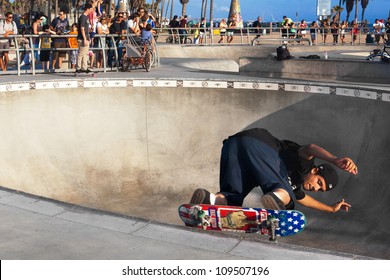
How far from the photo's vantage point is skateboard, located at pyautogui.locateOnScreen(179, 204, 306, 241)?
31.1 ft

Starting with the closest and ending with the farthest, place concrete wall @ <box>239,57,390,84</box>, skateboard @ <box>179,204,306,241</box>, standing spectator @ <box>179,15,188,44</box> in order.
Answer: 1. skateboard @ <box>179,204,306,241</box>
2. concrete wall @ <box>239,57,390,84</box>
3. standing spectator @ <box>179,15,188,44</box>

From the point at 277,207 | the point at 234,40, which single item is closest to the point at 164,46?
the point at 234,40

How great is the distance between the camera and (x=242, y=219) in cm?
965

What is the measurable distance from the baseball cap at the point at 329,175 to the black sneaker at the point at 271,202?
3.27 metres

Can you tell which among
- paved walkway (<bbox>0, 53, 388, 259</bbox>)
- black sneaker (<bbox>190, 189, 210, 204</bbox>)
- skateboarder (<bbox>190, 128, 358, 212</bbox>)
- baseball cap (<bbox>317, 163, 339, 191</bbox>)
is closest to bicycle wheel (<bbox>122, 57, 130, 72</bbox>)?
skateboarder (<bbox>190, 128, 358, 212</bbox>)

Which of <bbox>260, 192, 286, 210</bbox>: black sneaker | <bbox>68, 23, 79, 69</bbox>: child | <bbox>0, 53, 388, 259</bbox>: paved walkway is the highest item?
<bbox>68, 23, 79, 69</bbox>: child

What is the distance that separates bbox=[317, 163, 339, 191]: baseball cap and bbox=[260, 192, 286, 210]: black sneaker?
3.27 m

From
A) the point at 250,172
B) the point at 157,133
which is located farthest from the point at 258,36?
the point at 250,172

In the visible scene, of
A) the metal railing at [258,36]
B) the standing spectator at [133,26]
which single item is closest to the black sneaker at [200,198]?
the standing spectator at [133,26]

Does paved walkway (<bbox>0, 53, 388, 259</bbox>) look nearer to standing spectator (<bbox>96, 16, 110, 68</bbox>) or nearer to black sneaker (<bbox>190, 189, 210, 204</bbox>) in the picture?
black sneaker (<bbox>190, 189, 210, 204</bbox>)

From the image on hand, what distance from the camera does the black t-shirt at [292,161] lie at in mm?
12984

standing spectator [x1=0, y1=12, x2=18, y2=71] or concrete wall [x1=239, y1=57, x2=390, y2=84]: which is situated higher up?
standing spectator [x1=0, y1=12, x2=18, y2=71]

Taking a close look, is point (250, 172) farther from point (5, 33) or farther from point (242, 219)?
point (5, 33)
